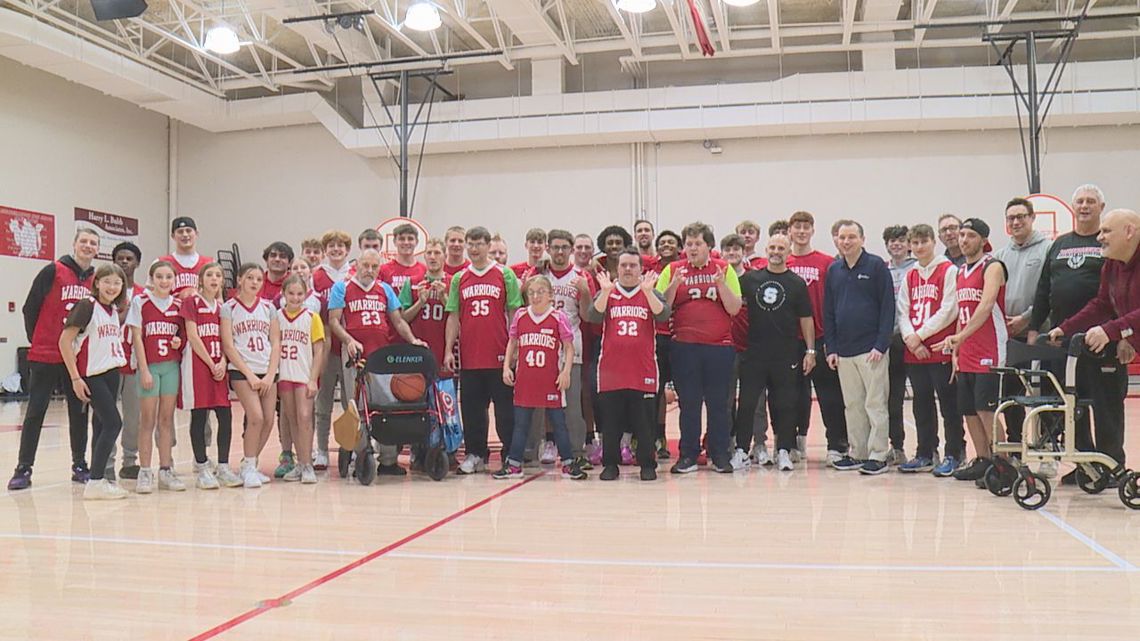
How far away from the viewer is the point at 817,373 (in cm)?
571

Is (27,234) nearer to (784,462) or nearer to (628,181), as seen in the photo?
(628,181)

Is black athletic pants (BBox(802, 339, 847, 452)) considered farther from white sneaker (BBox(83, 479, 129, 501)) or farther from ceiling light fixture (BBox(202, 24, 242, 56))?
ceiling light fixture (BBox(202, 24, 242, 56))

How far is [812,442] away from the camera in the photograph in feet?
23.7

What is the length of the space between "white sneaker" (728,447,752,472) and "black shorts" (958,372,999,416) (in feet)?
4.18

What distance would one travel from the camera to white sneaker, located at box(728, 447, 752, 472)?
17.4 ft

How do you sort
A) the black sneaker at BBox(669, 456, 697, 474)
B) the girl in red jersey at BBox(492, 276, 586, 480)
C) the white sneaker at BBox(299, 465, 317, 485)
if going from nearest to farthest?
the white sneaker at BBox(299, 465, 317, 485)
the girl in red jersey at BBox(492, 276, 586, 480)
the black sneaker at BBox(669, 456, 697, 474)

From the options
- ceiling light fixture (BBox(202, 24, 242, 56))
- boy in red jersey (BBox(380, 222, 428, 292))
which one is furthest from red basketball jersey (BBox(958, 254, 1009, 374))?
ceiling light fixture (BBox(202, 24, 242, 56))

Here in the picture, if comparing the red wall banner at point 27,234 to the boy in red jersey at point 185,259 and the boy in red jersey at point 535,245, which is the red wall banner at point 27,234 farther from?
the boy in red jersey at point 535,245

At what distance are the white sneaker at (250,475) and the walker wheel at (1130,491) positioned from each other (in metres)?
4.38

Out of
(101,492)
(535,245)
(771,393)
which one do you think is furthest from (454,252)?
(101,492)

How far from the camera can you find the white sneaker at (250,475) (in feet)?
15.9

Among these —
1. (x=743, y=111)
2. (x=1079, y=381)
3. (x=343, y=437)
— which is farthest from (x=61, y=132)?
(x=1079, y=381)

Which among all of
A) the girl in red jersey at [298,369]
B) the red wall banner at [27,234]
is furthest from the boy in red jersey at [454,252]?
the red wall banner at [27,234]

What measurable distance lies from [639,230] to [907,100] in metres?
7.94
